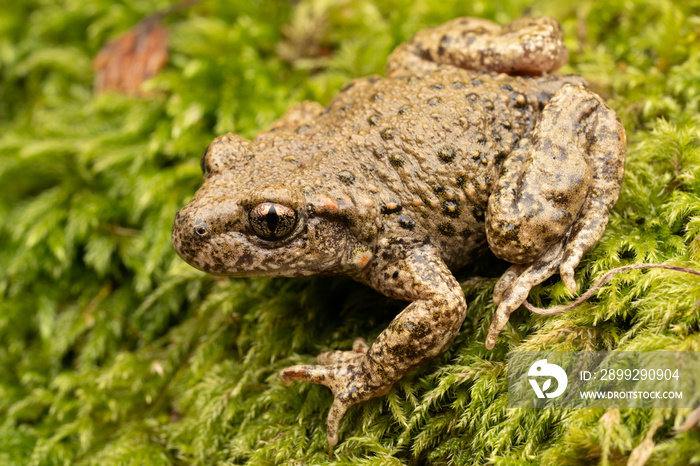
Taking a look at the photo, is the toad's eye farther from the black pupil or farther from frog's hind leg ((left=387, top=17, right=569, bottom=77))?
frog's hind leg ((left=387, top=17, right=569, bottom=77))

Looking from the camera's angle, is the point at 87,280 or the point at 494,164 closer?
the point at 494,164

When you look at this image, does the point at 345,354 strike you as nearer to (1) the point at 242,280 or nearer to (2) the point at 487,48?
(1) the point at 242,280

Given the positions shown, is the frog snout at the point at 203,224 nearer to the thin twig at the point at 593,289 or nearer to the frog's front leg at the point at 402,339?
the frog's front leg at the point at 402,339

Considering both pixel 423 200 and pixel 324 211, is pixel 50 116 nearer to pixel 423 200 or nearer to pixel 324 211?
pixel 324 211

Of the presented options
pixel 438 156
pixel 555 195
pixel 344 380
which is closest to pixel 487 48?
pixel 438 156

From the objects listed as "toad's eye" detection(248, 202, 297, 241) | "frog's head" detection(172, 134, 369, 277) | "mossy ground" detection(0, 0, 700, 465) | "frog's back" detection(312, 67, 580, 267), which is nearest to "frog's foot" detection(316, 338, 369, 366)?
"mossy ground" detection(0, 0, 700, 465)

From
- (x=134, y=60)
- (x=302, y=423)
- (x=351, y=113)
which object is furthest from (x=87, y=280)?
(x=351, y=113)
